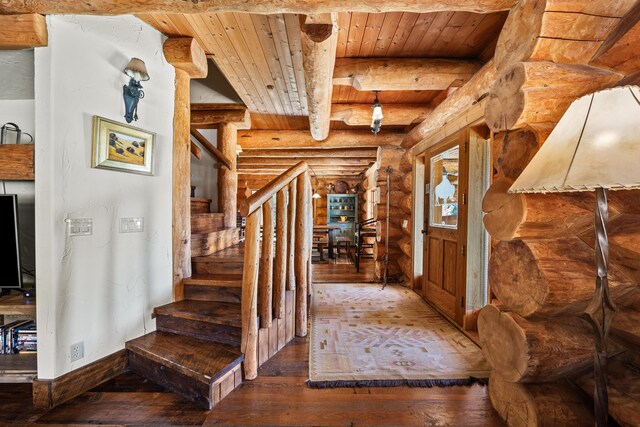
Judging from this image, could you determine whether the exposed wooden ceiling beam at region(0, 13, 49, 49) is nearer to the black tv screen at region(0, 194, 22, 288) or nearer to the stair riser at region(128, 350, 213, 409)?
the black tv screen at region(0, 194, 22, 288)

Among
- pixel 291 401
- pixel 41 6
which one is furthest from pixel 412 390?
pixel 41 6

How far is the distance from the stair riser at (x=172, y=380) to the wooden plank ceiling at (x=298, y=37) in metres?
2.64

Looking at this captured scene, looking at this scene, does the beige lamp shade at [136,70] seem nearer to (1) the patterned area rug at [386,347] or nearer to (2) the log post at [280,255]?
(2) the log post at [280,255]

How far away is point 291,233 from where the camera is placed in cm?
231

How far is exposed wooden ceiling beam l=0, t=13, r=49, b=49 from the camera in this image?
159 cm

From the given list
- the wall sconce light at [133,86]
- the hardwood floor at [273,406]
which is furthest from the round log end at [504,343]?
the wall sconce light at [133,86]

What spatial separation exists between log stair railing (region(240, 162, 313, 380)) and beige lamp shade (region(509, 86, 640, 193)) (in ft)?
5.34

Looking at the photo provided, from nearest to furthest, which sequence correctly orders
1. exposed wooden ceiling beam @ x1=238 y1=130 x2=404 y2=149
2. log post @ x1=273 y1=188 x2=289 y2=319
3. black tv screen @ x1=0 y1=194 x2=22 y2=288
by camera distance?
black tv screen @ x1=0 y1=194 x2=22 y2=288 < log post @ x1=273 y1=188 x2=289 y2=319 < exposed wooden ceiling beam @ x1=238 y1=130 x2=404 y2=149

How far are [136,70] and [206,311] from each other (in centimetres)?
204

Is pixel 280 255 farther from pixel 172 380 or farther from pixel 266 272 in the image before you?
pixel 172 380

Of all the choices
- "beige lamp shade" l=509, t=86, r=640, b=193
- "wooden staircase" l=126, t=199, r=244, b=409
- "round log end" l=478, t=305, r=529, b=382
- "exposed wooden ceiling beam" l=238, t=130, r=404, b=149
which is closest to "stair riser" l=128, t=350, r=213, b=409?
"wooden staircase" l=126, t=199, r=244, b=409

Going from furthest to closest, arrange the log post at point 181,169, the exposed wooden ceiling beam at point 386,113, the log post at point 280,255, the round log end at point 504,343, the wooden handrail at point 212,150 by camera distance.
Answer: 1. the exposed wooden ceiling beam at point 386,113
2. the wooden handrail at point 212,150
3. the log post at point 181,169
4. the log post at point 280,255
5. the round log end at point 504,343

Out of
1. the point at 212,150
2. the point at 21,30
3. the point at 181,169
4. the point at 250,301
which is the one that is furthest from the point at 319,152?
the point at 21,30

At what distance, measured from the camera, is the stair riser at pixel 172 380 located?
1602 mm
